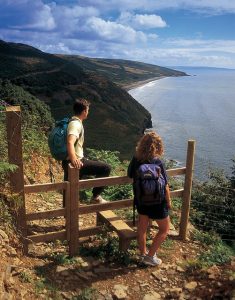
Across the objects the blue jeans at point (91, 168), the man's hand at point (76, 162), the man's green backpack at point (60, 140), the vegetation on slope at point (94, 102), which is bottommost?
the vegetation on slope at point (94, 102)

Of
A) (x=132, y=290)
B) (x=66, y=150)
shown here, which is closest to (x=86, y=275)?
(x=132, y=290)

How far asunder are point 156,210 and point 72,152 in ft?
4.87

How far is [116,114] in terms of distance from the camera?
2366 inches

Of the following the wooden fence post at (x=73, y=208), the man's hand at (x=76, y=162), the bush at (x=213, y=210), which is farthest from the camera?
the bush at (x=213, y=210)

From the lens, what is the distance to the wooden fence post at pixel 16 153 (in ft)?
18.1

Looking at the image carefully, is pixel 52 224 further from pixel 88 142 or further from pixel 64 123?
pixel 88 142

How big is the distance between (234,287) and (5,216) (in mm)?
3320

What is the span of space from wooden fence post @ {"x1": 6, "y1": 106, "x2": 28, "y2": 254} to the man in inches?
28.6

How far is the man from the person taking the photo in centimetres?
583

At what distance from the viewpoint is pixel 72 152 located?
5797mm

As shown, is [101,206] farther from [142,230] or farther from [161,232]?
[161,232]

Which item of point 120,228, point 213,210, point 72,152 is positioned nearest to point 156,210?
point 120,228

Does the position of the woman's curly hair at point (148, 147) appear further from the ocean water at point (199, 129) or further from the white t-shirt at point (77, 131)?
the ocean water at point (199, 129)

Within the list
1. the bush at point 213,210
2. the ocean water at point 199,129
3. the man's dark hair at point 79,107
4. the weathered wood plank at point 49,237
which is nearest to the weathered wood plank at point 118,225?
the weathered wood plank at point 49,237
